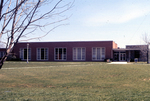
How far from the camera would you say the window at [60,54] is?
57.2m

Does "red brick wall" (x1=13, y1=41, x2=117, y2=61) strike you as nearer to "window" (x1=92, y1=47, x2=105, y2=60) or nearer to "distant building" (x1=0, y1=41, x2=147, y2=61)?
"distant building" (x1=0, y1=41, x2=147, y2=61)

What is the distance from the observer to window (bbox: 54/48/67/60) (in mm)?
57250

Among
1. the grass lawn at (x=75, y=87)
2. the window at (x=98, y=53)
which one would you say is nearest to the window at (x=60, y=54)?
the window at (x=98, y=53)

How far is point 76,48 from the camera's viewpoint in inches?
2238

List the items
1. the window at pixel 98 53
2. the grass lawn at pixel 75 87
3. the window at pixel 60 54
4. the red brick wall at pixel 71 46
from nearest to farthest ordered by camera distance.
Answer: the grass lawn at pixel 75 87, the red brick wall at pixel 71 46, the window at pixel 98 53, the window at pixel 60 54

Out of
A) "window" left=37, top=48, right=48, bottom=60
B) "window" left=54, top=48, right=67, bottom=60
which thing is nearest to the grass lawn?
"window" left=54, top=48, right=67, bottom=60

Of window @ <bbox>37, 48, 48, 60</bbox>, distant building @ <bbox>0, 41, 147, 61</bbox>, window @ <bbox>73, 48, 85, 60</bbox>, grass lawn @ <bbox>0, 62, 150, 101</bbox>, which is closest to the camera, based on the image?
grass lawn @ <bbox>0, 62, 150, 101</bbox>

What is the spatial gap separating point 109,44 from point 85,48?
625 centimetres

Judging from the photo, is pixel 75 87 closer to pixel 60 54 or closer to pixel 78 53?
pixel 78 53

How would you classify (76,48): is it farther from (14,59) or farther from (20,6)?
(20,6)

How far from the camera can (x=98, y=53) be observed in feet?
182

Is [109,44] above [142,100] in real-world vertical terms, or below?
above

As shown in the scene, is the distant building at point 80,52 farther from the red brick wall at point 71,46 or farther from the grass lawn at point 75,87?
the grass lawn at point 75,87

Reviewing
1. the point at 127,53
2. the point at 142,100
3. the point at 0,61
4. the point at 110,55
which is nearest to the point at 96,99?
the point at 142,100
